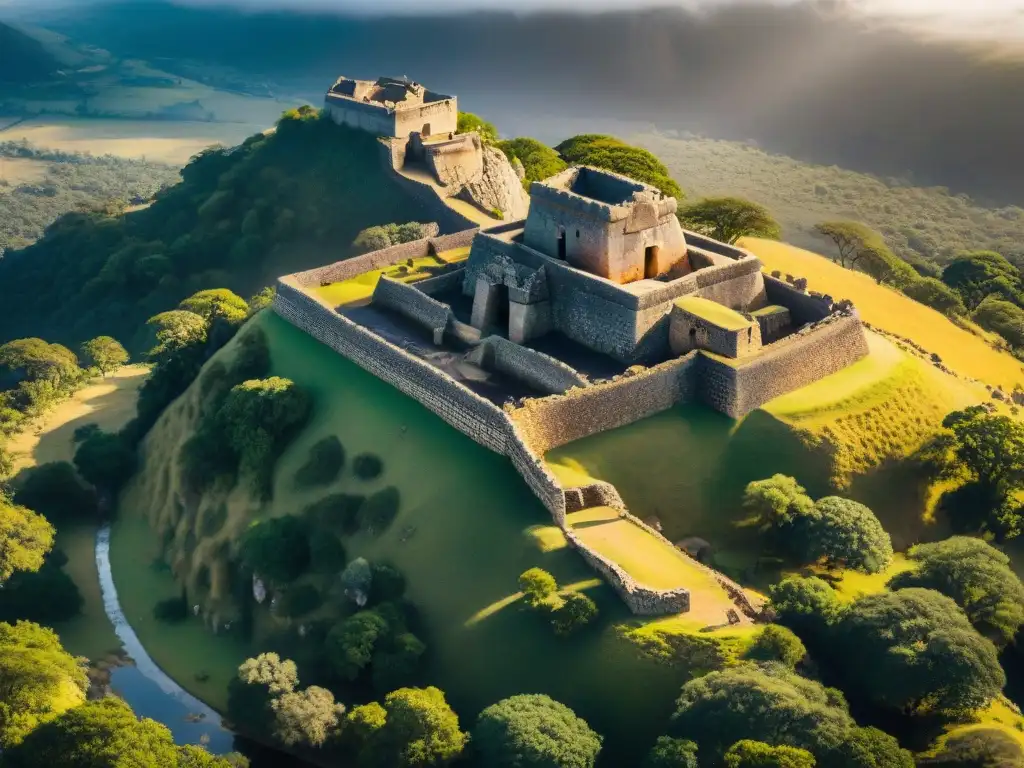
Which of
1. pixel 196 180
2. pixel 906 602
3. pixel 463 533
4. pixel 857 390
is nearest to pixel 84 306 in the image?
pixel 196 180

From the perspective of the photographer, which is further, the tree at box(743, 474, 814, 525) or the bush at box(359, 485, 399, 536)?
the bush at box(359, 485, 399, 536)

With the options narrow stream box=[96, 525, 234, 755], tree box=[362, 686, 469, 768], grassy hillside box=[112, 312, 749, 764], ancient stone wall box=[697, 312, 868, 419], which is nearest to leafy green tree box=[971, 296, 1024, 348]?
ancient stone wall box=[697, 312, 868, 419]

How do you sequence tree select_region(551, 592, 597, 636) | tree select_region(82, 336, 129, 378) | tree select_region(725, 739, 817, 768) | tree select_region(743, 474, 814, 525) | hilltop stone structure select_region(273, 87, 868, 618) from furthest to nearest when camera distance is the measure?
tree select_region(82, 336, 129, 378), hilltop stone structure select_region(273, 87, 868, 618), tree select_region(743, 474, 814, 525), tree select_region(551, 592, 597, 636), tree select_region(725, 739, 817, 768)

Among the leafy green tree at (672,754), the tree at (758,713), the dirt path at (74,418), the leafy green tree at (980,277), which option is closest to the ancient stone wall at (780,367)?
the tree at (758,713)

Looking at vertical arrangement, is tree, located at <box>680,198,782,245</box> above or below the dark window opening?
below

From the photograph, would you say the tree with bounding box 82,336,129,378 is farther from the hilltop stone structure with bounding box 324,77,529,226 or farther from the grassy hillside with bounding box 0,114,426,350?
the hilltop stone structure with bounding box 324,77,529,226

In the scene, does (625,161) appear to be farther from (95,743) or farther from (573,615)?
(95,743)

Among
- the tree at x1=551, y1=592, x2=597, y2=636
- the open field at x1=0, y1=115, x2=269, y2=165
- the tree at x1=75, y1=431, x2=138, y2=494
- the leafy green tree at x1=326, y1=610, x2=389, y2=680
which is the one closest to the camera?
the tree at x1=551, y1=592, x2=597, y2=636
